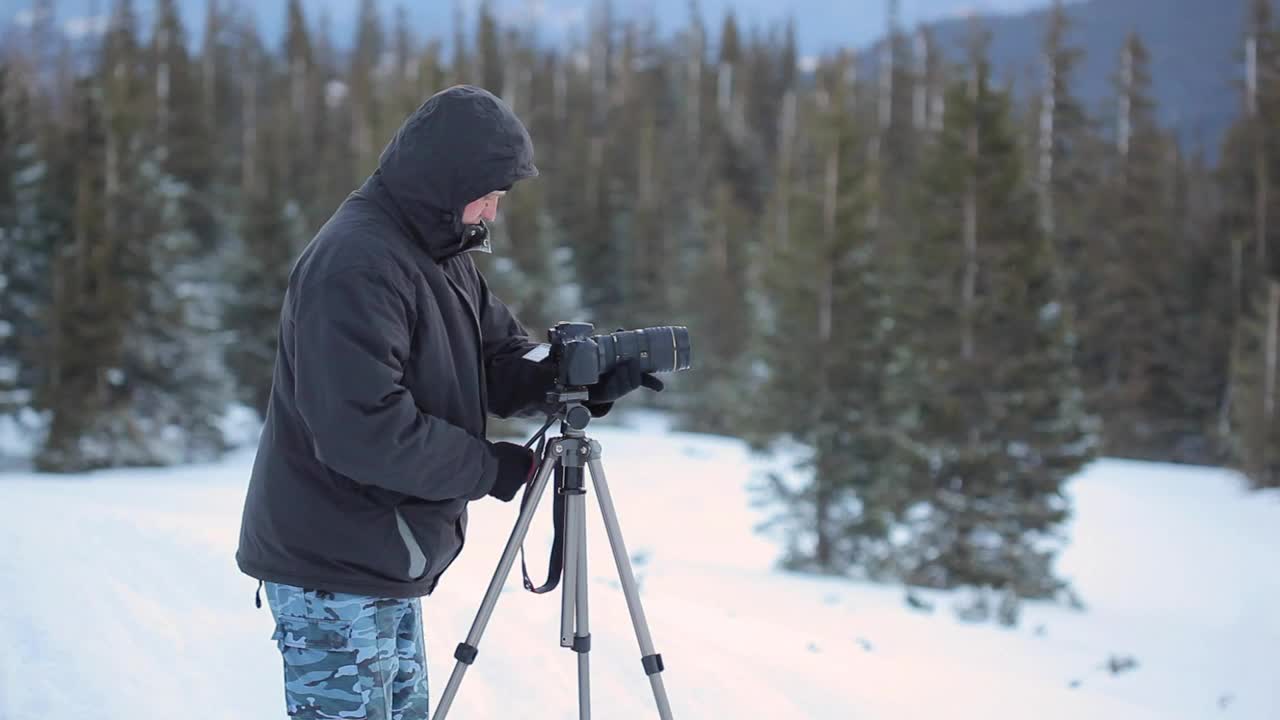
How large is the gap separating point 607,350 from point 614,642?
2985mm

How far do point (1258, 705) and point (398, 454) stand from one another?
30.1 ft

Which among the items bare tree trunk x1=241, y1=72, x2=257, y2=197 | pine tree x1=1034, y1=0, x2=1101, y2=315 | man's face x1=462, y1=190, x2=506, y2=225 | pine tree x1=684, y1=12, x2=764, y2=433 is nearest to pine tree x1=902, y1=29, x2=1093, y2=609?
pine tree x1=684, y1=12, x2=764, y2=433

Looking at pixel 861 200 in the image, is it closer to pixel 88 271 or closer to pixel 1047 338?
pixel 1047 338

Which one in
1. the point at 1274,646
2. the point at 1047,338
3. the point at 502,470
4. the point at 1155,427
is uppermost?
Answer: the point at 502,470

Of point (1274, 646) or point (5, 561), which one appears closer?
point (5, 561)

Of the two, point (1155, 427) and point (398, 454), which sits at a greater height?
point (398, 454)

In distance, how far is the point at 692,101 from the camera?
59438 millimetres

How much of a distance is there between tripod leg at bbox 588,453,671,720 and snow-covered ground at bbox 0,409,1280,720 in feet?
5.26

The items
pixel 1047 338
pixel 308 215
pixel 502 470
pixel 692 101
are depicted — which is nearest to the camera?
pixel 502 470

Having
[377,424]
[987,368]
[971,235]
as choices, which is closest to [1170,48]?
[971,235]

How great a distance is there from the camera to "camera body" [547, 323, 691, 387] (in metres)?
3.05

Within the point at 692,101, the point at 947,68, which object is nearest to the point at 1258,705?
the point at 947,68

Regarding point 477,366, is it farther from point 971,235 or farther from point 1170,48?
point 1170,48

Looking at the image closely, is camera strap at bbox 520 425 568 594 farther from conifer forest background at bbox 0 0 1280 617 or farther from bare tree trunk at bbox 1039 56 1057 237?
bare tree trunk at bbox 1039 56 1057 237
